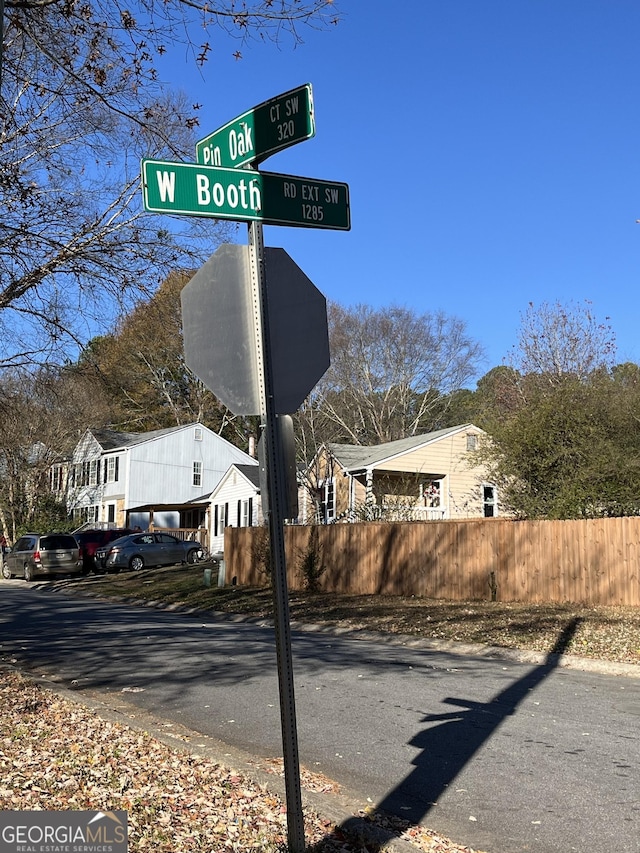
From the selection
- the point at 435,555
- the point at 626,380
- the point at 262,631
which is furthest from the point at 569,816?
the point at 626,380

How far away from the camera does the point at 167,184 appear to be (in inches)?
170

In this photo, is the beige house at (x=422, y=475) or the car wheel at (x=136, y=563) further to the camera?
the beige house at (x=422, y=475)

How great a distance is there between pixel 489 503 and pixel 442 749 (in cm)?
3059

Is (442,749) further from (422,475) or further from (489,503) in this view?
(422,475)

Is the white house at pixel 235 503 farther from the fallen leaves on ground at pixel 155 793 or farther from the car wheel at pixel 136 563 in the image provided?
the fallen leaves on ground at pixel 155 793

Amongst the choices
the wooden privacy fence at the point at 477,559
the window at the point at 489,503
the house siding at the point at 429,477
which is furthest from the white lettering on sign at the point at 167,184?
the window at the point at 489,503

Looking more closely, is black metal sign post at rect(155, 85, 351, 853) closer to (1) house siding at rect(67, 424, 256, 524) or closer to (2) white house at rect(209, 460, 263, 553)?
(2) white house at rect(209, 460, 263, 553)

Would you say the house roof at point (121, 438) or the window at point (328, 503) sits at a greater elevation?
the house roof at point (121, 438)

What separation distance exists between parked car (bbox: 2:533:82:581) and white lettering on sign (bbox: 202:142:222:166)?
29552 mm

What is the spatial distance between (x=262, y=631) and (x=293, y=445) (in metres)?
12.0

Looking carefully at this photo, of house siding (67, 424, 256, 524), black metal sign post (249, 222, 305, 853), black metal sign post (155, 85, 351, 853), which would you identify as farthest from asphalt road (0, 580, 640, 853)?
house siding (67, 424, 256, 524)

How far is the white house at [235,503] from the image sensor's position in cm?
4294

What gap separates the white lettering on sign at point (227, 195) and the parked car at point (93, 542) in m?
31.6

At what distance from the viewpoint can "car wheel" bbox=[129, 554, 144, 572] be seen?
112 feet
